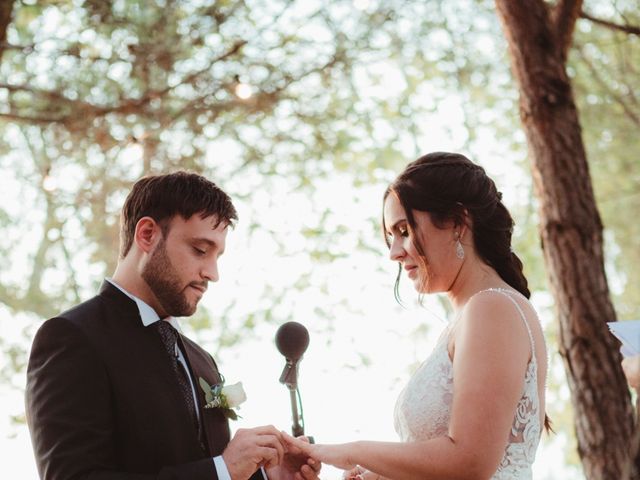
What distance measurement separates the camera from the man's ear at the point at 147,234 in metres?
3.35

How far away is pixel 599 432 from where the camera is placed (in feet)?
16.1

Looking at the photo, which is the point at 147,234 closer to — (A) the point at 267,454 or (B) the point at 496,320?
(A) the point at 267,454

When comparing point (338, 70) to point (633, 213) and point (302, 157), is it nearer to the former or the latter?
point (302, 157)

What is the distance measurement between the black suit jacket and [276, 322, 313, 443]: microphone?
32 centimetres

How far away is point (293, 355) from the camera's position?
3055mm

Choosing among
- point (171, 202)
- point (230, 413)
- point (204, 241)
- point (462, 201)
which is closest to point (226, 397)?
point (230, 413)

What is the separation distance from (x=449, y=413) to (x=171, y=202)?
1.28m

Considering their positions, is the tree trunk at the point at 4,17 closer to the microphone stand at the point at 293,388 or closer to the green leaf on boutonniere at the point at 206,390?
the green leaf on boutonniere at the point at 206,390

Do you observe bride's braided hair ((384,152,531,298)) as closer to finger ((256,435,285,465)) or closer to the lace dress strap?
the lace dress strap

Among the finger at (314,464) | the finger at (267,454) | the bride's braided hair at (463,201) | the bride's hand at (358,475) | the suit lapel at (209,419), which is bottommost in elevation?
the bride's hand at (358,475)

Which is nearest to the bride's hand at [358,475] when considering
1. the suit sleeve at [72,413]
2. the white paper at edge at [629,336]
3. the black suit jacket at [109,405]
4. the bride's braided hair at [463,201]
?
the black suit jacket at [109,405]

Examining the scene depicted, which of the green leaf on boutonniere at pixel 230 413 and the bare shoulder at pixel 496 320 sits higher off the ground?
the bare shoulder at pixel 496 320

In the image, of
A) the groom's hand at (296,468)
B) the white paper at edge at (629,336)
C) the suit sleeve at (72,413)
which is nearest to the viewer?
the white paper at edge at (629,336)

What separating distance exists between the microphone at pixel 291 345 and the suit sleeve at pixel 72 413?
39cm
